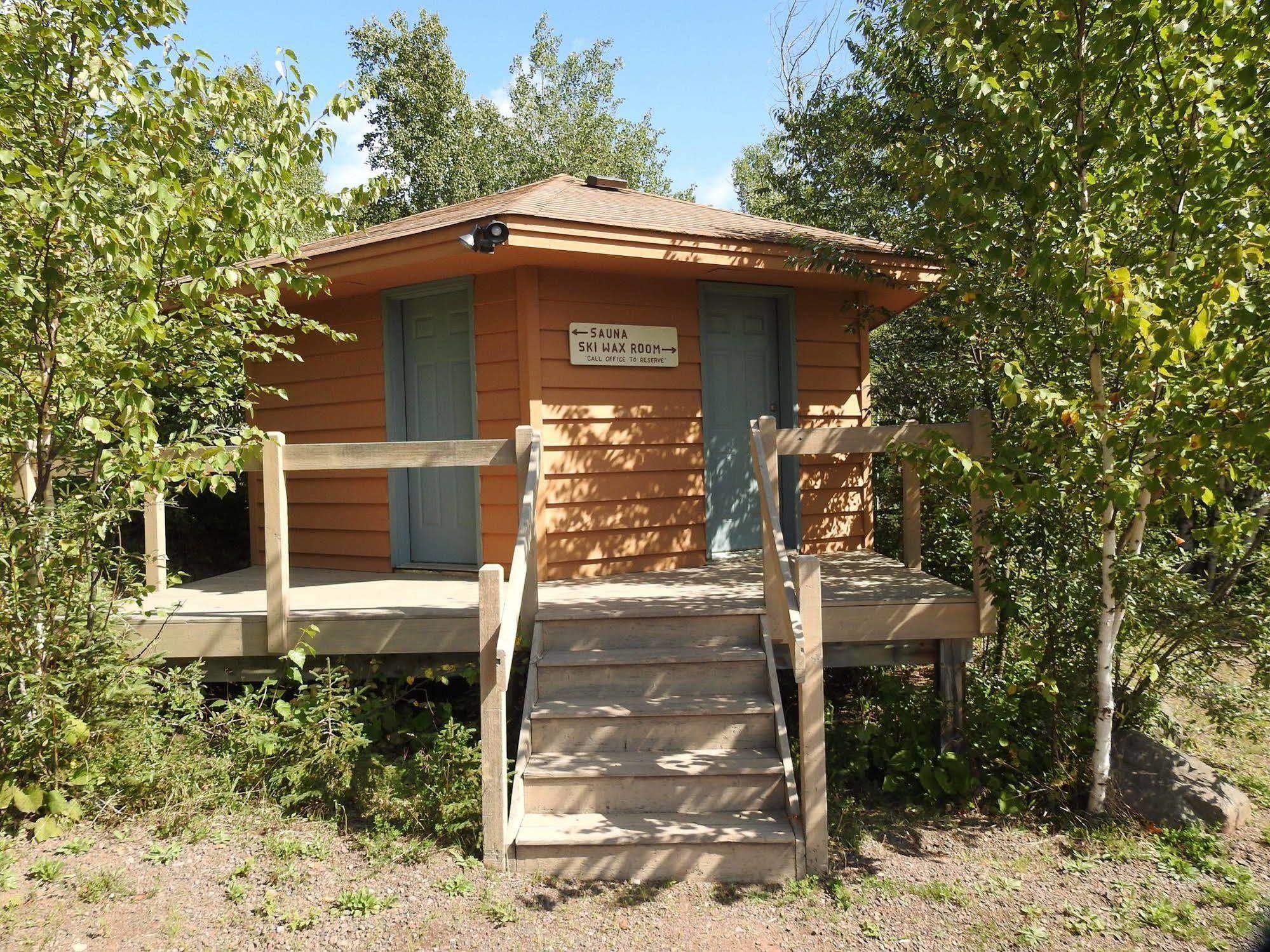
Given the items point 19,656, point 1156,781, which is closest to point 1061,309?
point 1156,781

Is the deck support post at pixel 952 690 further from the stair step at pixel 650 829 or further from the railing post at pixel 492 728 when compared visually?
the railing post at pixel 492 728

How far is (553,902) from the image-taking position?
370cm

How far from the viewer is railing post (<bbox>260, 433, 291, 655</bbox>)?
15.9 feet

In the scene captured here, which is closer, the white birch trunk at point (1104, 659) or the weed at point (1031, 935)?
the weed at point (1031, 935)

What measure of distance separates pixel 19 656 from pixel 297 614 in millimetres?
1386

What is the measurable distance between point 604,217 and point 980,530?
3228mm

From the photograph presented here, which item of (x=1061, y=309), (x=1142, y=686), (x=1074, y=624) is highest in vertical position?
(x=1061, y=309)

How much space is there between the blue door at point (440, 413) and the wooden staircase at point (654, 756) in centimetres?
217

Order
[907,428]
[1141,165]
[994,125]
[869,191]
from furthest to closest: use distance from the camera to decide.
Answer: [869,191]
[907,428]
[994,125]
[1141,165]

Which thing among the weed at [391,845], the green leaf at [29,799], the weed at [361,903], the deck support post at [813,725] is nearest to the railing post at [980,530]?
the deck support post at [813,725]

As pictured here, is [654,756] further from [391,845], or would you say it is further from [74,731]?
[74,731]

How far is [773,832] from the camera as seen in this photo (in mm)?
3910

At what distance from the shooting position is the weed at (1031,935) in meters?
3.45

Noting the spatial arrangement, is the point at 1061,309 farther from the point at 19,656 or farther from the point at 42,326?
the point at 19,656
